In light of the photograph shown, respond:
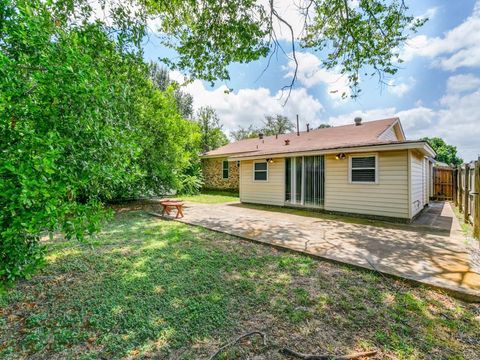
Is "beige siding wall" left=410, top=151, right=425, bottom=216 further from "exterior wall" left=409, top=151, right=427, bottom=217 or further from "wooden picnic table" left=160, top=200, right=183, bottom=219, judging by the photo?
"wooden picnic table" left=160, top=200, right=183, bottom=219

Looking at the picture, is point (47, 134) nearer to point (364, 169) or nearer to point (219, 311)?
point (219, 311)

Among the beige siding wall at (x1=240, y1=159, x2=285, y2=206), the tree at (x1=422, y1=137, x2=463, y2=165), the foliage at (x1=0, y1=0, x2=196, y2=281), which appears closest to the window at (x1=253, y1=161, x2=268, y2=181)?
the beige siding wall at (x1=240, y1=159, x2=285, y2=206)

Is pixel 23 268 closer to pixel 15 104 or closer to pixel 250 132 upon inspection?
pixel 15 104

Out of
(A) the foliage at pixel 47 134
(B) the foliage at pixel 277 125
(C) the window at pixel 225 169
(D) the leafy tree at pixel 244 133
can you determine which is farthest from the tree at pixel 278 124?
(A) the foliage at pixel 47 134

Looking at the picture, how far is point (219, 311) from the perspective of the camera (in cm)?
281

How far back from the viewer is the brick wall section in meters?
17.7

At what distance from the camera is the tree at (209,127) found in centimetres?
2998

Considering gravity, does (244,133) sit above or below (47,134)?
above

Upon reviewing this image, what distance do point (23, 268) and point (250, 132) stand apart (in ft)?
125

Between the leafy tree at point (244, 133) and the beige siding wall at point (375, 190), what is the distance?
30.2 m

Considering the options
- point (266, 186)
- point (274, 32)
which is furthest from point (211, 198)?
point (274, 32)

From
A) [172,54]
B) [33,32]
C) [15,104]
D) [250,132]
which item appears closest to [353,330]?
[15,104]

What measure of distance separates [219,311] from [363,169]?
291 inches

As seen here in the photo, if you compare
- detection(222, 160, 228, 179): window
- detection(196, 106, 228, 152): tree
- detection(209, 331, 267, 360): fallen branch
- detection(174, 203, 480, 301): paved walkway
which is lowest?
detection(209, 331, 267, 360): fallen branch
